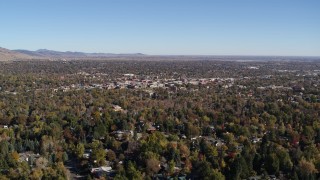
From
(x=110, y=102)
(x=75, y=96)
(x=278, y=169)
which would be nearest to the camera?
(x=278, y=169)

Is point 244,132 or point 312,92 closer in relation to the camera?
point 244,132

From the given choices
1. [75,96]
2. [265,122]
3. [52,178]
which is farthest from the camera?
[75,96]

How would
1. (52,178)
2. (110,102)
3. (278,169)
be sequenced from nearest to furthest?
(52,178) → (278,169) → (110,102)

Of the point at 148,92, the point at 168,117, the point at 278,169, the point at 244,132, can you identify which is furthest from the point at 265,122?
the point at 148,92

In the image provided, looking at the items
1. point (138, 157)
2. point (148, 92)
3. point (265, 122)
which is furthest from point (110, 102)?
point (138, 157)

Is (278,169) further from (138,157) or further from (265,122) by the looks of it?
(265,122)

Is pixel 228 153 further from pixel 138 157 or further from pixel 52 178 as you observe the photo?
pixel 52 178

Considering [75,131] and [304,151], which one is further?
[75,131]

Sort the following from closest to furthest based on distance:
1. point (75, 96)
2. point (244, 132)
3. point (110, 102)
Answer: point (244, 132), point (110, 102), point (75, 96)
